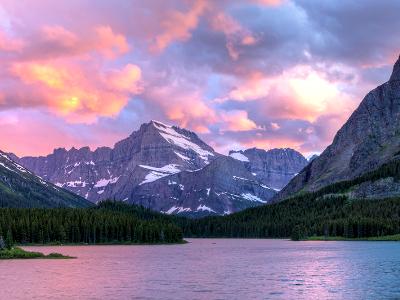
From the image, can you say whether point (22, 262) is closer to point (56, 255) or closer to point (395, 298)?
point (56, 255)

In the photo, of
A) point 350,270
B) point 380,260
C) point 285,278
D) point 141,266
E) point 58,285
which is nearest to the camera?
point 58,285

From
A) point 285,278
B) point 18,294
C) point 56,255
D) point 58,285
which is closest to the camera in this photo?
point 18,294

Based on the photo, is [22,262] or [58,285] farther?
[22,262]

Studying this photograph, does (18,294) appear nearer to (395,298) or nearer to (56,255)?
(395,298)

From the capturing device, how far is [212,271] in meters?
138

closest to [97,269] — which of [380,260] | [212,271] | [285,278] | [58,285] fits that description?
[212,271]

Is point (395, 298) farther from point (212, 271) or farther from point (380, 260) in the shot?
point (380, 260)

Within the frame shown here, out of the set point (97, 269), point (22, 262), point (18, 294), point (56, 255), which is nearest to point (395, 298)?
point (18, 294)

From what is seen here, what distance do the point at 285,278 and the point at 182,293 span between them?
1218 inches

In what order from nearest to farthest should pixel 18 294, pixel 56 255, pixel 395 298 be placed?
pixel 395 298, pixel 18 294, pixel 56 255

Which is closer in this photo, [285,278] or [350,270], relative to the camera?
[285,278]

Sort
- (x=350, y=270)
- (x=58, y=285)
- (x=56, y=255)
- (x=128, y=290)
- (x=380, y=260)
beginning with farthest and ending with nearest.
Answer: (x=56, y=255), (x=380, y=260), (x=350, y=270), (x=58, y=285), (x=128, y=290)

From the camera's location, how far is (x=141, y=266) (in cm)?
15275

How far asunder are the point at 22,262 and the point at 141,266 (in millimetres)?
31670
